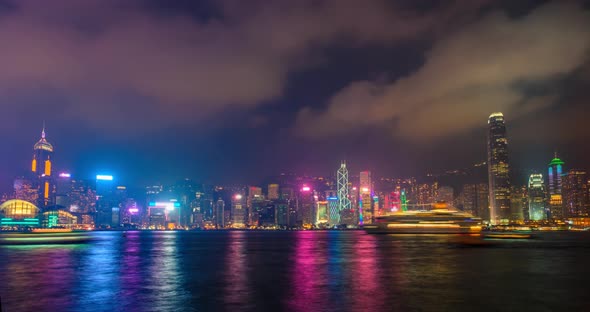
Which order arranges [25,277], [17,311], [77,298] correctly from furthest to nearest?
[25,277] → [77,298] → [17,311]

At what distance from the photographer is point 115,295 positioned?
28438mm

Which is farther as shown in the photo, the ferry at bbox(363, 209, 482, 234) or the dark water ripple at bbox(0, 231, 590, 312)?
the ferry at bbox(363, 209, 482, 234)

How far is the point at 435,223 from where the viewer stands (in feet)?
599

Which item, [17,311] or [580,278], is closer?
[17,311]

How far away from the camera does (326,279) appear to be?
35875mm

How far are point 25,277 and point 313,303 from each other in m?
26.7

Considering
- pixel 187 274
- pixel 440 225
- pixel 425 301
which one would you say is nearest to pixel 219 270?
pixel 187 274

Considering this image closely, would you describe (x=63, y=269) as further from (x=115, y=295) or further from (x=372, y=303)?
(x=372, y=303)

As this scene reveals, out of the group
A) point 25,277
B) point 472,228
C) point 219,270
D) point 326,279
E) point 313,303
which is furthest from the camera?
point 472,228

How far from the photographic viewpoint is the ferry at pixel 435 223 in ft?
594

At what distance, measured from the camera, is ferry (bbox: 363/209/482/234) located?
18119 cm

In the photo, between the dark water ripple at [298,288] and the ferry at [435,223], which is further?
the ferry at [435,223]

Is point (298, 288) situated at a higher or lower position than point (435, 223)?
higher

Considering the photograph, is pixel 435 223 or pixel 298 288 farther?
pixel 435 223
